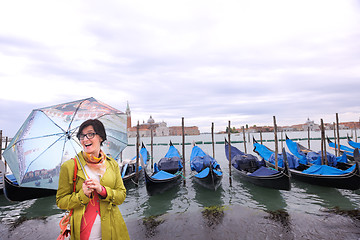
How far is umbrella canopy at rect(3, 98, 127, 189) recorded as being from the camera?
6.64ft

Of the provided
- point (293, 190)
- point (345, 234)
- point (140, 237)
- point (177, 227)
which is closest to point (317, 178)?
point (293, 190)

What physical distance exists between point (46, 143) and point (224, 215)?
4.83 metres

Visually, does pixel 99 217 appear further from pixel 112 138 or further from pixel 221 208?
pixel 221 208

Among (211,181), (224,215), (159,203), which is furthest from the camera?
(211,181)

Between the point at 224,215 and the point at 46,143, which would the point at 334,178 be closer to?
the point at 224,215

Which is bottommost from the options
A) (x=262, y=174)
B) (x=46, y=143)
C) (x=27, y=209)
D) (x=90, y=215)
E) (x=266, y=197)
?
(x=27, y=209)

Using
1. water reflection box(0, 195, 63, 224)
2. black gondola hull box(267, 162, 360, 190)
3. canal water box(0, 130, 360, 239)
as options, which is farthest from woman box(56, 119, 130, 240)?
black gondola hull box(267, 162, 360, 190)

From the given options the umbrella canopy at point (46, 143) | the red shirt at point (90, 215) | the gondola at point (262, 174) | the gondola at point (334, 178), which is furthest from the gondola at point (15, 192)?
the gondola at point (334, 178)

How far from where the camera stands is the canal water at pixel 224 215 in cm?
454

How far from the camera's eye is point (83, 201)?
4.49 ft

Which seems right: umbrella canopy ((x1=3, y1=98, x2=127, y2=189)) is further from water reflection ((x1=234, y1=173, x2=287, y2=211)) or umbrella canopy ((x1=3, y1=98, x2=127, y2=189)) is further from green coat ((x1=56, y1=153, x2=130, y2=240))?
water reflection ((x1=234, y1=173, x2=287, y2=211))

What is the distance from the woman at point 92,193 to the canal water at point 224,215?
3.52 meters

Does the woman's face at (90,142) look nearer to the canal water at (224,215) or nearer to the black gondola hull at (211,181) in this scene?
the canal water at (224,215)

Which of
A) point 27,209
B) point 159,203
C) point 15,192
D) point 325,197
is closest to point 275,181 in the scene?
point 325,197
